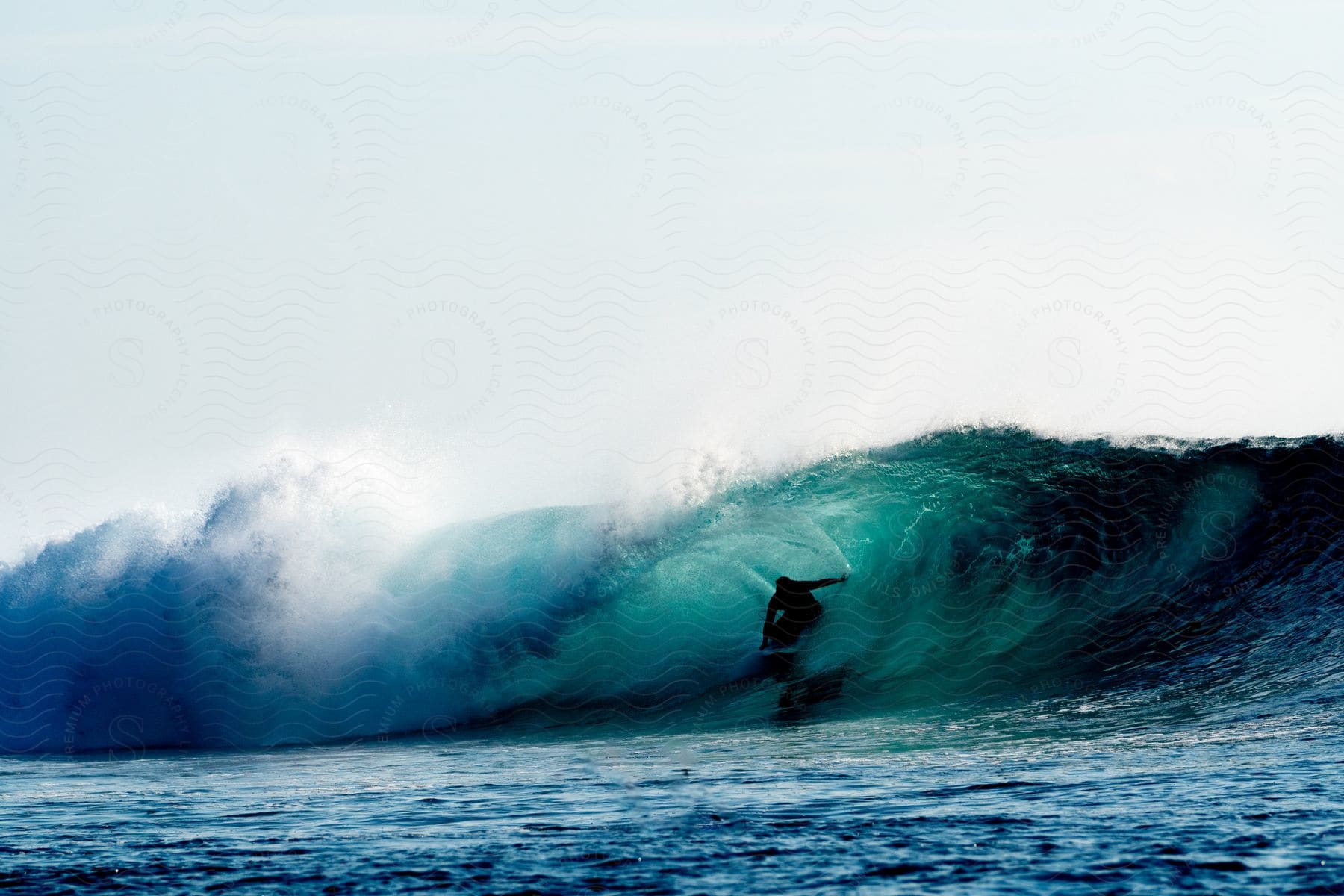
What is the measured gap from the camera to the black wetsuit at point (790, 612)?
12.6 meters

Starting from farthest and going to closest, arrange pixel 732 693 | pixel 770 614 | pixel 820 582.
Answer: pixel 820 582
pixel 770 614
pixel 732 693

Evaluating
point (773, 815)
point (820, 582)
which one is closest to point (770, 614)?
point (820, 582)

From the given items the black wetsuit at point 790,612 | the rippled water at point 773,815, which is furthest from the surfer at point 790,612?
the rippled water at point 773,815

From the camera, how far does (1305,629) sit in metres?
10.7

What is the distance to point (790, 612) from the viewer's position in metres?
12.9

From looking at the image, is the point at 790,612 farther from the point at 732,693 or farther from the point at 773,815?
the point at 773,815

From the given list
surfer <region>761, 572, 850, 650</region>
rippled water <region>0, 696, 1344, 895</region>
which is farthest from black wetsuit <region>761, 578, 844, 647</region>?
rippled water <region>0, 696, 1344, 895</region>

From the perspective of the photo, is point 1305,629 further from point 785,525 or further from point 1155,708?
point 785,525

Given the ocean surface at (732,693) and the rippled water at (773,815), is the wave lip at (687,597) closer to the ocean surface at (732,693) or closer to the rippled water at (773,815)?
the ocean surface at (732,693)

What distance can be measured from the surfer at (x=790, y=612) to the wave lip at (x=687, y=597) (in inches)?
6.5

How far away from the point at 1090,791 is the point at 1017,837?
124 cm

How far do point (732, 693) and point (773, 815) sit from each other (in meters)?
5.68

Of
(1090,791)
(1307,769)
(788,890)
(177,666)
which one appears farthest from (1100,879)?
(177,666)

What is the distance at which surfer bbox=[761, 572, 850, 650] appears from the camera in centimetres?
1260
